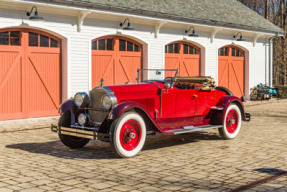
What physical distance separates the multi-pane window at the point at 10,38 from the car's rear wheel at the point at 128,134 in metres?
5.69

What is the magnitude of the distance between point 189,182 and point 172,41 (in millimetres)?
10739

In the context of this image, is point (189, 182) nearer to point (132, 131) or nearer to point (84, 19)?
point (132, 131)

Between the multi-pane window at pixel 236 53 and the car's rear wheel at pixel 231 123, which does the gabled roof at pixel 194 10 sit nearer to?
the multi-pane window at pixel 236 53

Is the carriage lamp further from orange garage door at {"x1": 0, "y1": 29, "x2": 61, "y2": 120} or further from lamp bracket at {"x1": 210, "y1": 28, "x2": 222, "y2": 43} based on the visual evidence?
lamp bracket at {"x1": 210, "y1": 28, "x2": 222, "y2": 43}

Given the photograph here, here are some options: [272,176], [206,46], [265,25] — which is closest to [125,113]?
[272,176]

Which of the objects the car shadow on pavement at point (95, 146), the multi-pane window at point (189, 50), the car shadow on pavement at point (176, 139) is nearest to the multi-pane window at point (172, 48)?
the multi-pane window at point (189, 50)

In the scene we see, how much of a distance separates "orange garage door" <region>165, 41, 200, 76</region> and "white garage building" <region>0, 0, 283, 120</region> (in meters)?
0.04

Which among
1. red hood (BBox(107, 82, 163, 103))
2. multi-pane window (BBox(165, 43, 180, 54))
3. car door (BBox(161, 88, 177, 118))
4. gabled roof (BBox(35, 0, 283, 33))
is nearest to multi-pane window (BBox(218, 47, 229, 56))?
gabled roof (BBox(35, 0, 283, 33))

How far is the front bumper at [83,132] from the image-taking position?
668cm

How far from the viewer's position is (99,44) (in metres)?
13.5

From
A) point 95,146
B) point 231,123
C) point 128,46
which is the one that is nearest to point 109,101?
point 95,146

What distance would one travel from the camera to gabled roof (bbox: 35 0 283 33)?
1281 centimetres

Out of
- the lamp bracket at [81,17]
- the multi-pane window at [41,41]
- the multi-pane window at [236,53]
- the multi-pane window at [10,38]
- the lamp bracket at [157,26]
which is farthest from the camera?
the multi-pane window at [236,53]

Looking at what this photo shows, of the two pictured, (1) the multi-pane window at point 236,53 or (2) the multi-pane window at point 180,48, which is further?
(1) the multi-pane window at point 236,53
